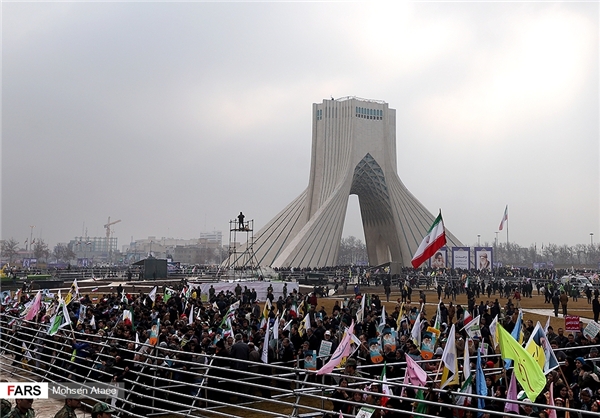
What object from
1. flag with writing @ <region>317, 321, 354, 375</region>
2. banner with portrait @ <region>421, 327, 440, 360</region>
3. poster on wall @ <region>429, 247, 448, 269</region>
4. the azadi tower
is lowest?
banner with portrait @ <region>421, 327, 440, 360</region>

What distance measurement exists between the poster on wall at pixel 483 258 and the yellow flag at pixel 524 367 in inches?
1598

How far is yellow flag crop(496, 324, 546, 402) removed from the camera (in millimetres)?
6223

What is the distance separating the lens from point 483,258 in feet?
149

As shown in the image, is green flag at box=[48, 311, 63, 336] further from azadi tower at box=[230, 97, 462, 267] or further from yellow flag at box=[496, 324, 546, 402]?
azadi tower at box=[230, 97, 462, 267]

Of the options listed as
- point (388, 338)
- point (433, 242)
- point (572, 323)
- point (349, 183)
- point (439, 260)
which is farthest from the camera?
point (349, 183)

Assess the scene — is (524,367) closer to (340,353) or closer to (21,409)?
(340,353)

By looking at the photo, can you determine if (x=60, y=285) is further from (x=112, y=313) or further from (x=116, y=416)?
(x=116, y=416)

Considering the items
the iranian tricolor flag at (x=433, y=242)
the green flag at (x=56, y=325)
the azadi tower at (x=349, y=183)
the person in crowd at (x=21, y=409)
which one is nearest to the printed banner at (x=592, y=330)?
the iranian tricolor flag at (x=433, y=242)

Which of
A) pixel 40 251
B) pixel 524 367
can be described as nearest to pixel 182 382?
pixel 524 367

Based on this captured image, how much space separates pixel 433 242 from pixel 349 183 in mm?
38994

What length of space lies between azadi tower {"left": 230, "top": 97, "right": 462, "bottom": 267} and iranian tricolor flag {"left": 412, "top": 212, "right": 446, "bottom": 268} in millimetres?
34505

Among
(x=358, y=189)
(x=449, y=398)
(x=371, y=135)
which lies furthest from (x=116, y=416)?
(x=358, y=189)

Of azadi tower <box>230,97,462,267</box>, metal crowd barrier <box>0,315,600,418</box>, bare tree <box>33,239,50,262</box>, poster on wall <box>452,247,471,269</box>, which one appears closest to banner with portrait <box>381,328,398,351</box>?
metal crowd barrier <box>0,315,600,418</box>

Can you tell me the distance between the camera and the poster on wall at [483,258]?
45219 mm
